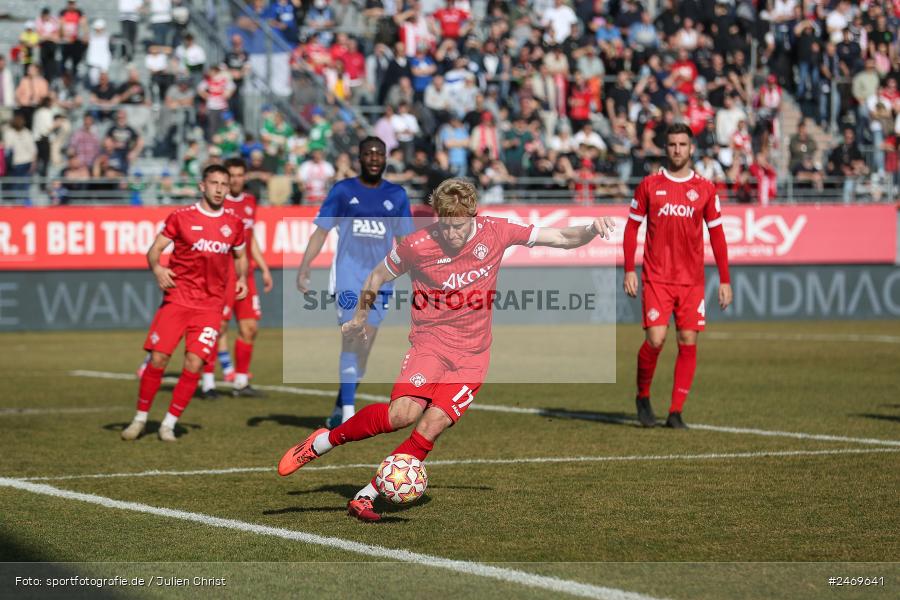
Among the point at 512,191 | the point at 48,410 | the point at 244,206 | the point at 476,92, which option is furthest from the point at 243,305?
the point at 476,92

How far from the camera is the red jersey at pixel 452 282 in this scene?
8.11 m

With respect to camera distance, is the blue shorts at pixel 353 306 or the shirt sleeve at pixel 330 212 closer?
the blue shorts at pixel 353 306

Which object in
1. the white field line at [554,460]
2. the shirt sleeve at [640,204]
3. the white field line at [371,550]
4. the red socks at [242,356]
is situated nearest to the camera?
the white field line at [371,550]

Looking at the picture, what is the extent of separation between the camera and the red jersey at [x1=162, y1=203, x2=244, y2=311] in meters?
11.7

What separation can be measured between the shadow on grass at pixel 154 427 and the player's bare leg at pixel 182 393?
1.18ft

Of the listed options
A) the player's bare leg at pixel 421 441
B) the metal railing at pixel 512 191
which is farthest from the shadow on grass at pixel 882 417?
the metal railing at pixel 512 191

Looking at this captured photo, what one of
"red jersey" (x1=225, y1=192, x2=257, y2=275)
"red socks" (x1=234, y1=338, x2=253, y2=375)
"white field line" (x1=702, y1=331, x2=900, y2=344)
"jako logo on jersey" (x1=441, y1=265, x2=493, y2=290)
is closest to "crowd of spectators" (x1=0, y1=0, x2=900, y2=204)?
"white field line" (x1=702, y1=331, x2=900, y2=344)

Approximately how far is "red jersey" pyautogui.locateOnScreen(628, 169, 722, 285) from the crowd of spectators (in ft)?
46.7

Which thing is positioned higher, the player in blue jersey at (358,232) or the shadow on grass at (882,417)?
the player in blue jersey at (358,232)

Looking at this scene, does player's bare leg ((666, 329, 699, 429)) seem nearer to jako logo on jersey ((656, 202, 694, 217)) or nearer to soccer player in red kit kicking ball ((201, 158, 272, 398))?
jako logo on jersey ((656, 202, 694, 217))

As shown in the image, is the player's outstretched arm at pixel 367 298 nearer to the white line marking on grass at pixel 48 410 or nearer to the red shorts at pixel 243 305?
the white line marking on grass at pixel 48 410

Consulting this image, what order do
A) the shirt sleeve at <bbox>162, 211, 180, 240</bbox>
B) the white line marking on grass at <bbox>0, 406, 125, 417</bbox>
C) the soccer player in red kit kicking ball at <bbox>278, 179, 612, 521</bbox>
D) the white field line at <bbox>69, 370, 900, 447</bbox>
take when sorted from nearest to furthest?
the soccer player in red kit kicking ball at <bbox>278, 179, 612, 521</bbox>
the white field line at <bbox>69, 370, 900, 447</bbox>
the shirt sleeve at <bbox>162, 211, 180, 240</bbox>
the white line marking on grass at <bbox>0, 406, 125, 417</bbox>

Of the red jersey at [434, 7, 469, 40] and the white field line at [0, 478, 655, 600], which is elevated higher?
the red jersey at [434, 7, 469, 40]

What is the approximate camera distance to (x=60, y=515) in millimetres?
8031
